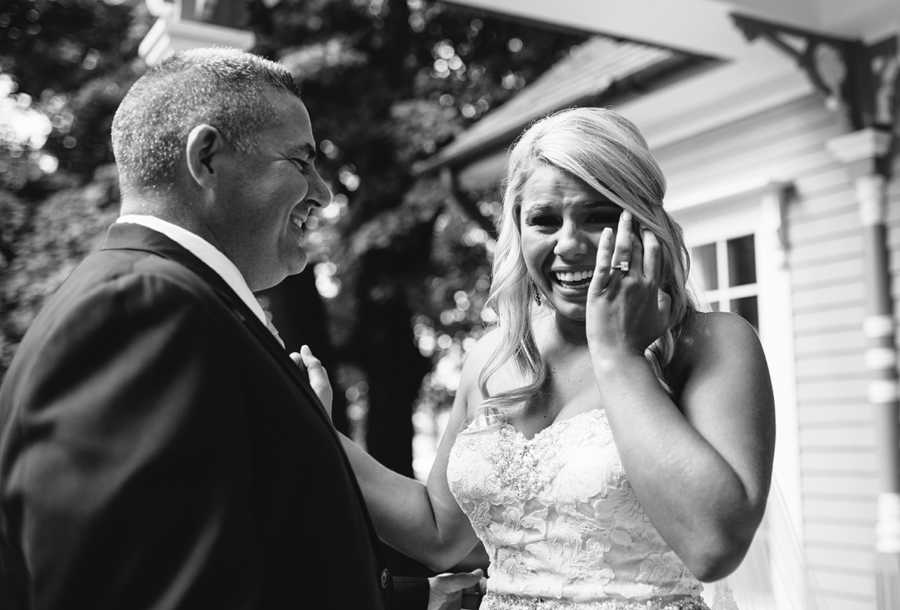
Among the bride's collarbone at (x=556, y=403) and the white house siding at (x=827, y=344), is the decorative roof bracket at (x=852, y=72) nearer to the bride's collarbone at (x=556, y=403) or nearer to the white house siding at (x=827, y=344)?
the white house siding at (x=827, y=344)

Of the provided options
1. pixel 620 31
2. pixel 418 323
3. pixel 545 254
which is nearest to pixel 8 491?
pixel 545 254

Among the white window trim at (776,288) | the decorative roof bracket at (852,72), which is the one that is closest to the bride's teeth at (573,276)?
the decorative roof bracket at (852,72)

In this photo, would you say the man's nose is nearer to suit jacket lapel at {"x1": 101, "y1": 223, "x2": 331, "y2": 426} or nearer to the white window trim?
suit jacket lapel at {"x1": 101, "y1": 223, "x2": 331, "y2": 426}

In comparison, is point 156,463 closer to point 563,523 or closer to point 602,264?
point 602,264

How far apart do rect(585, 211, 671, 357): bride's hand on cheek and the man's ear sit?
2.65ft

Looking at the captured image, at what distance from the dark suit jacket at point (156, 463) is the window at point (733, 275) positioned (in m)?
5.53

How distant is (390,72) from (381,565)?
12.0 meters

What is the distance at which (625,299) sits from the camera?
1.93 m

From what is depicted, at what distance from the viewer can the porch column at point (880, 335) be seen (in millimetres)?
5453

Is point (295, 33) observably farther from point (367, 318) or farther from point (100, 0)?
point (367, 318)

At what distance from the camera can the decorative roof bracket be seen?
5.62 meters

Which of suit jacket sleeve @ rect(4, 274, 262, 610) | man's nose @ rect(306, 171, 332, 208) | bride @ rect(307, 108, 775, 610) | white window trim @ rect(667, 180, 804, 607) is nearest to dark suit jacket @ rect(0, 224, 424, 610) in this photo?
suit jacket sleeve @ rect(4, 274, 262, 610)

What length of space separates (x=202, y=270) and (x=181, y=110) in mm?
292

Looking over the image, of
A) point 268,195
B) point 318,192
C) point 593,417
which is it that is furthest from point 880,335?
point 268,195
